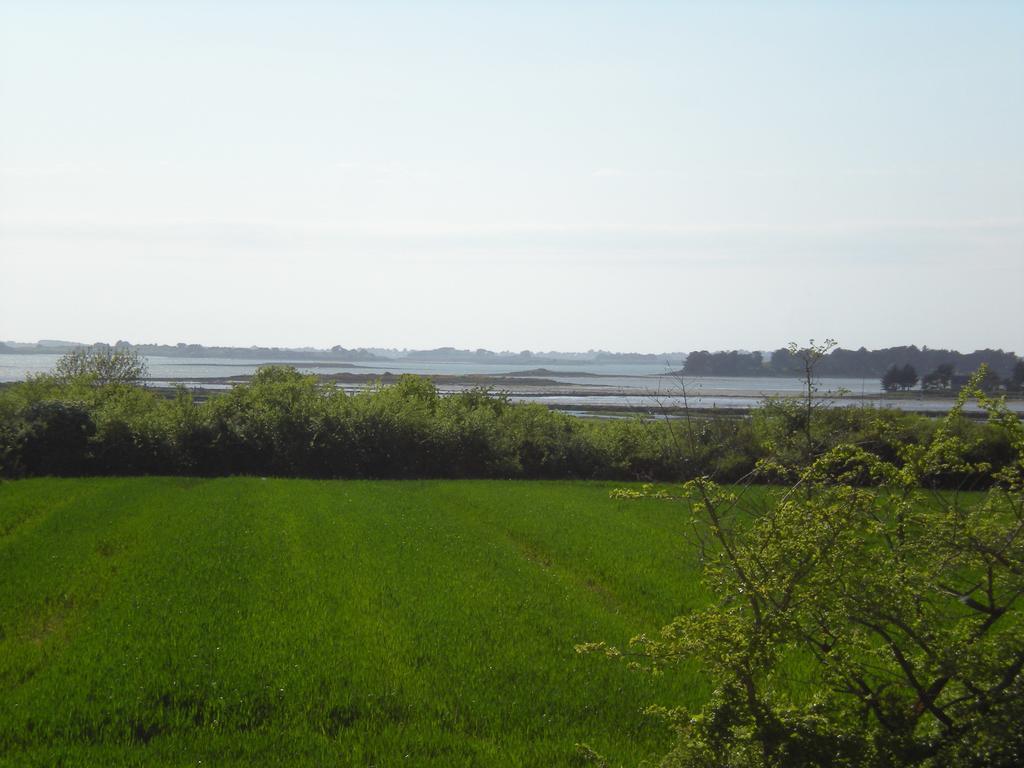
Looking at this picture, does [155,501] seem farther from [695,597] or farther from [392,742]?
[392,742]

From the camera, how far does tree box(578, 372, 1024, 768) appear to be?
16.1 feet

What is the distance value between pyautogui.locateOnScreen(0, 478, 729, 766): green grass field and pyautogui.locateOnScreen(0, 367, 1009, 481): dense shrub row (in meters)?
10.4

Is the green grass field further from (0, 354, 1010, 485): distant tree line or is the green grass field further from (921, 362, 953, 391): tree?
(921, 362, 953, 391): tree

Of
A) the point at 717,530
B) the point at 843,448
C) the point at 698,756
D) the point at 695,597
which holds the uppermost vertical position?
the point at 843,448

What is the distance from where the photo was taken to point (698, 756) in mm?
5242

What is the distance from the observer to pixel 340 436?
3247cm

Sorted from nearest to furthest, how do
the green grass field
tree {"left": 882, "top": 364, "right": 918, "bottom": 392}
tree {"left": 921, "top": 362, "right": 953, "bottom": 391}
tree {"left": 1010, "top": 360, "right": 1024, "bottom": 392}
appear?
the green grass field, tree {"left": 1010, "top": 360, "right": 1024, "bottom": 392}, tree {"left": 921, "top": 362, "right": 953, "bottom": 391}, tree {"left": 882, "top": 364, "right": 918, "bottom": 392}

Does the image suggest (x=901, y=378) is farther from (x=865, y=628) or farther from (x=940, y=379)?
(x=865, y=628)

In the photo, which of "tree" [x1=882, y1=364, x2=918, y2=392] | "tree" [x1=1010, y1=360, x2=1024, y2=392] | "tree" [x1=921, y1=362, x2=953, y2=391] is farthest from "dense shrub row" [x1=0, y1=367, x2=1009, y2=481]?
"tree" [x1=882, y1=364, x2=918, y2=392]

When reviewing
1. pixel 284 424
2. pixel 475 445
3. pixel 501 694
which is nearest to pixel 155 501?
pixel 284 424

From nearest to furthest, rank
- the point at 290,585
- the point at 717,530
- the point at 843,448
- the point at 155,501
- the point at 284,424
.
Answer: the point at 717,530 < the point at 843,448 < the point at 290,585 < the point at 155,501 < the point at 284,424

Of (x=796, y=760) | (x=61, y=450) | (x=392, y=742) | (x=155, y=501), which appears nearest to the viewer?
(x=796, y=760)

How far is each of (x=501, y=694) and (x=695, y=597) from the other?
5.59 meters

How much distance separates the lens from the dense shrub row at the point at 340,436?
30.4 meters
